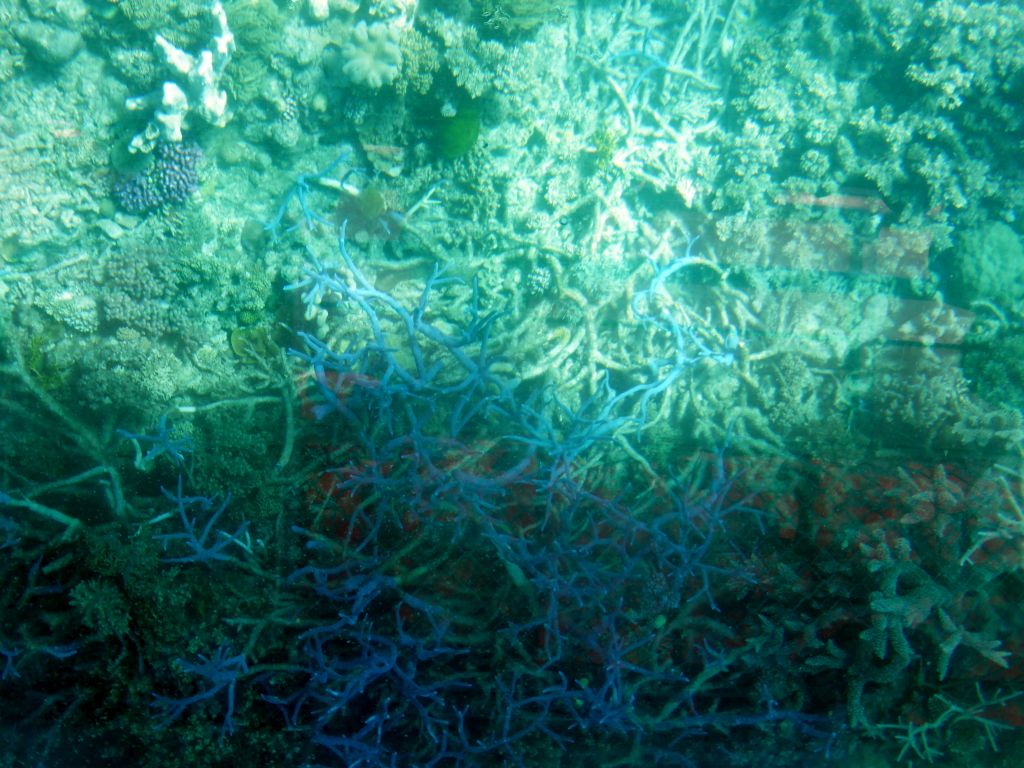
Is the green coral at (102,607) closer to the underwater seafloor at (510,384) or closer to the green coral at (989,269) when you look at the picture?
the underwater seafloor at (510,384)

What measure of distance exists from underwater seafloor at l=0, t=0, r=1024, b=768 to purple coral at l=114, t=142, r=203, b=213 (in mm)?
57

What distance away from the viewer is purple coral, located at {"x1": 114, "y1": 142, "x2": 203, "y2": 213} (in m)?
3.97

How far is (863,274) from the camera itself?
4.68 metres

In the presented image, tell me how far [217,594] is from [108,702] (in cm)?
80

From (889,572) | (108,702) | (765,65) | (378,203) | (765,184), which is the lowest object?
(108,702)

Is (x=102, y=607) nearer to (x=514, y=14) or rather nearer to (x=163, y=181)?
(x=163, y=181)

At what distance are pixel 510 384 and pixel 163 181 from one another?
3.00 m

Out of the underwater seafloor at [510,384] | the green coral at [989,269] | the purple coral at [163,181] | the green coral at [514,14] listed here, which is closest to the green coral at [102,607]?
the underwater seafloor at [510,384]

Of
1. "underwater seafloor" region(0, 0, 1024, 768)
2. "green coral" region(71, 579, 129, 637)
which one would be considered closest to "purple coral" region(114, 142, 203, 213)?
"underwater seafloor" region(0, 0, 1024, 768)

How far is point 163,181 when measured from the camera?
3.97 m

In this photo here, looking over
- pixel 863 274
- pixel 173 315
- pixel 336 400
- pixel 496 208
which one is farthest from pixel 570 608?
pixel 863 274

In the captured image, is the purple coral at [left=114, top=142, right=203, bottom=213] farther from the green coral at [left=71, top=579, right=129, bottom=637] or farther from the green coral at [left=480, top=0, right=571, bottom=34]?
the green coral at [left=71, top=579, right=129, bottom=637]

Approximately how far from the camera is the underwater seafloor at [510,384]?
319 cm

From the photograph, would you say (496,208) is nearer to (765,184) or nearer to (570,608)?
(765,184)
